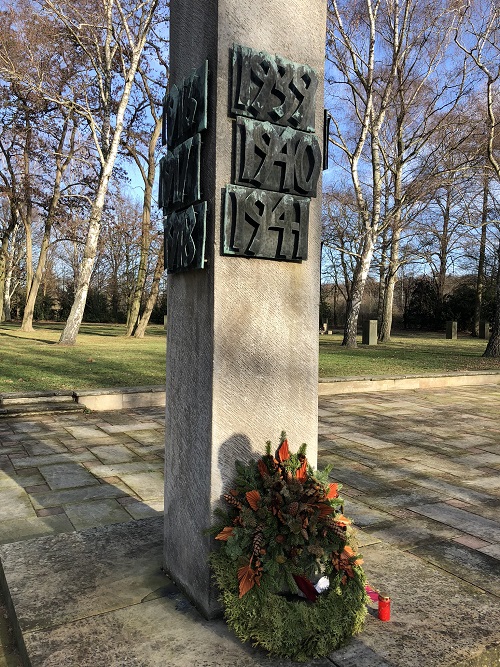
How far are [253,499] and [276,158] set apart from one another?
1.60 m

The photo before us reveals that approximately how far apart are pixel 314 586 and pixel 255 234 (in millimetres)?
1582

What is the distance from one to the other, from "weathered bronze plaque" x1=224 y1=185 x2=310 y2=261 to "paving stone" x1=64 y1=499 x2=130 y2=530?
2.51 m

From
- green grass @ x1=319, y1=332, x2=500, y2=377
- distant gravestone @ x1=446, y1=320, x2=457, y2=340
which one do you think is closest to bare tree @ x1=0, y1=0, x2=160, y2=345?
green grass @ x1=319, y1=332, x2=500, y2=377

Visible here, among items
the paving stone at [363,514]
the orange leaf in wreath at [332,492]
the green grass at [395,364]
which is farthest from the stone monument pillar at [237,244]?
the green grass at [395,364]

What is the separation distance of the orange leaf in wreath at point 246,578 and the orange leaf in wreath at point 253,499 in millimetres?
245

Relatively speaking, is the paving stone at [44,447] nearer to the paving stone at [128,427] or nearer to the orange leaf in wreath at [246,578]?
the paving stone at [128,427]

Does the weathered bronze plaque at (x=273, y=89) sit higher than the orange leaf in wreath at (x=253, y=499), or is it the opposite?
the weathered bronze plaque at (x=273, y=89)

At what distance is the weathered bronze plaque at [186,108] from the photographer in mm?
2510

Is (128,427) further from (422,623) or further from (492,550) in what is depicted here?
(422,623)

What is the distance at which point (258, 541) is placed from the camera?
2279mm

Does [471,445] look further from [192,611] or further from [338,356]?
[338,356]

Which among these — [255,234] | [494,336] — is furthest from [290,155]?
[494,336]

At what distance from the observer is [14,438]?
6543 mm

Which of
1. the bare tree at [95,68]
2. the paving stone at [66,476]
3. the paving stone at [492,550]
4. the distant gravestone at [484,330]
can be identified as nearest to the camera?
the paving stone at [492,550]
